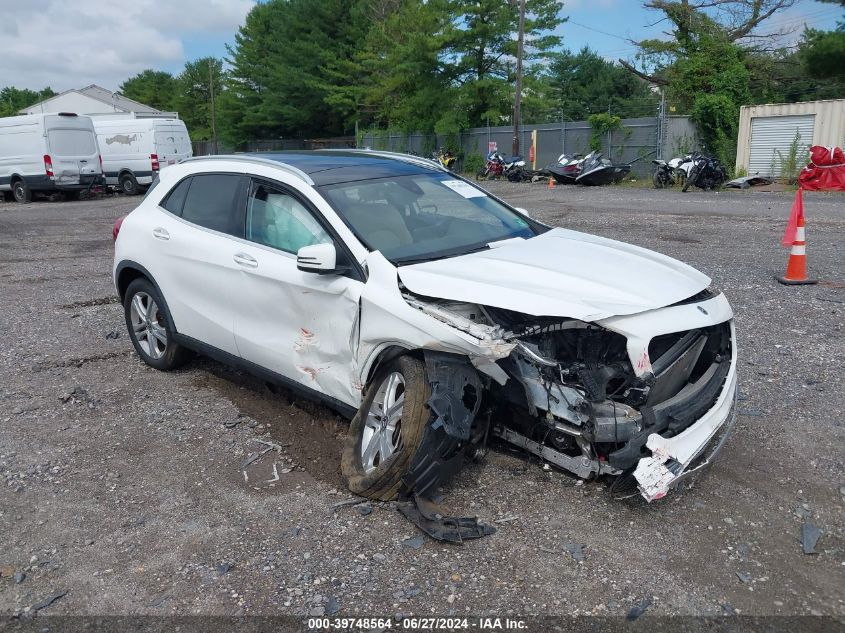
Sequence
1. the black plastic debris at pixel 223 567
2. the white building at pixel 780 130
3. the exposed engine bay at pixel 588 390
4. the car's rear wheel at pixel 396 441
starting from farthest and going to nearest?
1. the white building at pixel 780 130
2. the car's rear wheel at pixel 396 441
3. the exposed engine bay at pixel 588 390
4. the black plastic debris at pixel 223 567

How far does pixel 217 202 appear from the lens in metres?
5.07

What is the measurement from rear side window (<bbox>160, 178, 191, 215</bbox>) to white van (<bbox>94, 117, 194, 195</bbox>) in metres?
20.4

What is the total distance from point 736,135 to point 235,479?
23912mm

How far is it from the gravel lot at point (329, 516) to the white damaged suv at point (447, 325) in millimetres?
280

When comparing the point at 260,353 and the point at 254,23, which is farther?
the point at 254,23

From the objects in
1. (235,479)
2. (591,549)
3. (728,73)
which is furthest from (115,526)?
(728,73)

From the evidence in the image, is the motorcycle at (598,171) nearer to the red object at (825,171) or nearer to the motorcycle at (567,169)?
the motorcycle at (567,169)

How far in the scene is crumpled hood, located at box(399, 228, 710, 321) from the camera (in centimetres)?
343

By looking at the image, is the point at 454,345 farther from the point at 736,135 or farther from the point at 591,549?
the point at 736,135

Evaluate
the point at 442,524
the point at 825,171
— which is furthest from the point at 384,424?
the point at 825,171

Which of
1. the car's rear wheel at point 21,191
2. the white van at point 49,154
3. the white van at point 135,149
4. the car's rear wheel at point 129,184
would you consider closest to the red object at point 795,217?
the white van at point 49,154

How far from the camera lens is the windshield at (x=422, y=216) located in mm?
4195

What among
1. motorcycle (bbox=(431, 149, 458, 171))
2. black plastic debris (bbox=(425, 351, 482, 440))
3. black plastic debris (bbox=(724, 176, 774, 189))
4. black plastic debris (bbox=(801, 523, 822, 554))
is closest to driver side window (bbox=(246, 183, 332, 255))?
black plastic debris (bbox=(425, 351, 482, 440))

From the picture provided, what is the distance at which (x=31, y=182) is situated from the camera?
864 inches
